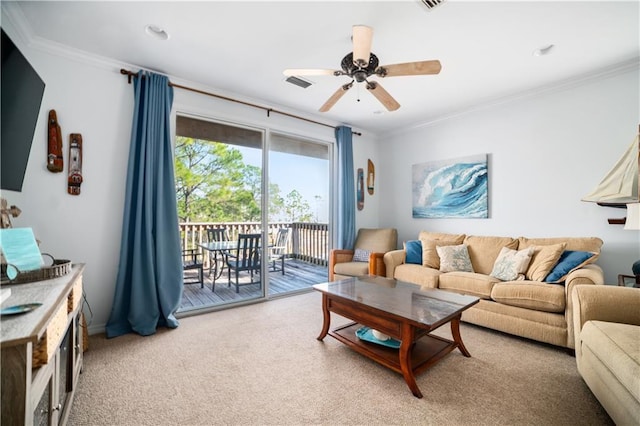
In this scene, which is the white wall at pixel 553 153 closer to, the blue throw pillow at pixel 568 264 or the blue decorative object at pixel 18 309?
the blue throw pillow at pixel 568 264

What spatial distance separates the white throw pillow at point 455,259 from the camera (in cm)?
318

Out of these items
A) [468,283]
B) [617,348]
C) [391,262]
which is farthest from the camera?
[391,262]

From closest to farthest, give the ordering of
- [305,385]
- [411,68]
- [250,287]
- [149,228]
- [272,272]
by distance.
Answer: [305,385], [411,68], [149,228], [250,287], [272,272]

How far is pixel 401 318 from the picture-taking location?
1.72m

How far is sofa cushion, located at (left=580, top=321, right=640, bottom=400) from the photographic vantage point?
1.23 metres

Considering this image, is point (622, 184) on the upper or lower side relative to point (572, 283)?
upper

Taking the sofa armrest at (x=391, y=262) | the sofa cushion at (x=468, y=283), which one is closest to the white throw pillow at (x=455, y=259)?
the sofa cushion at (x=468, y=283)

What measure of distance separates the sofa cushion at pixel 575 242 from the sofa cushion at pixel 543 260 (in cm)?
13

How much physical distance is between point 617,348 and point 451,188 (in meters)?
2.76

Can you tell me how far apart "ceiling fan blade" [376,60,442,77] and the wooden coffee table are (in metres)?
1.65

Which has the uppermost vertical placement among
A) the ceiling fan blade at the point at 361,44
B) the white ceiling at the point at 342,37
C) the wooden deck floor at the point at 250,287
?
the white ceiling at the point at 342,37

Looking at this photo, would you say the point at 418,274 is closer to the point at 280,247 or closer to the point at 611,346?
the point at 611,346

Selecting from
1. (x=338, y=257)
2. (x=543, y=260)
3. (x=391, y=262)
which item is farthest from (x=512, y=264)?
(x=338, y=257)

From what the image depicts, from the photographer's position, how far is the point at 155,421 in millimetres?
1478
